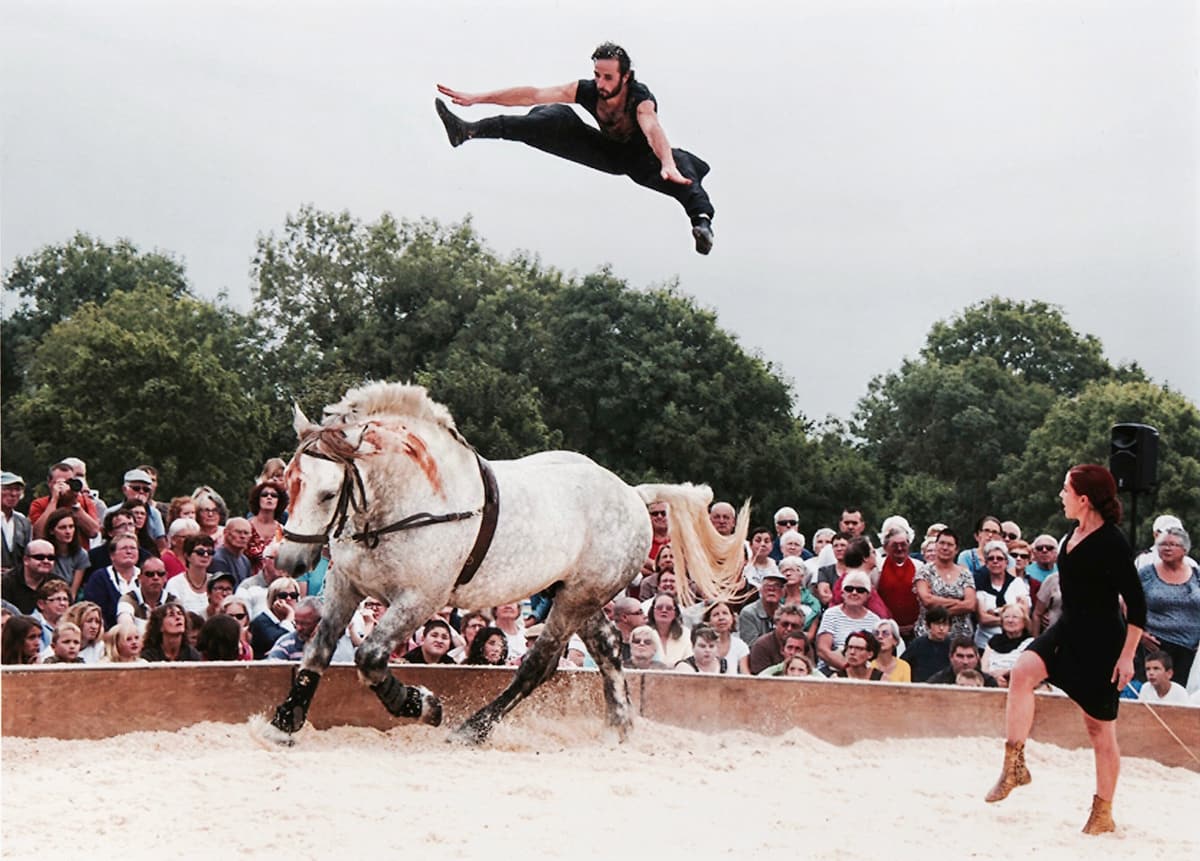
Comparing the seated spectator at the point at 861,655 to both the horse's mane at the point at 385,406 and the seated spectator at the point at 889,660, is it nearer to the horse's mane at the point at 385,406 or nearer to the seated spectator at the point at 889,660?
the seated spectator at the point at 889,660

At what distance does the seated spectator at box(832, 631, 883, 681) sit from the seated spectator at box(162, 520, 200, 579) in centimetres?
363

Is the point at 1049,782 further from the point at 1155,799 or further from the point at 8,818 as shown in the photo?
the point at 8,818

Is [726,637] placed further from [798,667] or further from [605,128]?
[605,128]

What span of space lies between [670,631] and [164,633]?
9.48ft

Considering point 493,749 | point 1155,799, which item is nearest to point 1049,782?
point 1155,799

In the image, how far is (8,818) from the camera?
5.31 m

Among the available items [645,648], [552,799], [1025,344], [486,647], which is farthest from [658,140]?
[1025,344]

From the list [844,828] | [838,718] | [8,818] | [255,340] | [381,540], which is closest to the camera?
[8,818]

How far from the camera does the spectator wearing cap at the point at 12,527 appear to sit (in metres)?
8.38

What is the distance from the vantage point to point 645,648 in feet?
28.6

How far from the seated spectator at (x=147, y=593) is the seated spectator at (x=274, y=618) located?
0.50 meters

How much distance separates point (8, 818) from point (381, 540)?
2009 millimetres

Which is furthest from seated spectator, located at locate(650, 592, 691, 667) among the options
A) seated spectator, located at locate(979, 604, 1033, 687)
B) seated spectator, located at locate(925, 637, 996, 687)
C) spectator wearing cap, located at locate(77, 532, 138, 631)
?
spectator wearing cap, located at locate(77, 532, 138, 631)

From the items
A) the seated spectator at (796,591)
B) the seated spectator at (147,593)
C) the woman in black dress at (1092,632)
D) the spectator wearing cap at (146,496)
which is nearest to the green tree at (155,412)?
the spectator wearing cap at (146,496)
